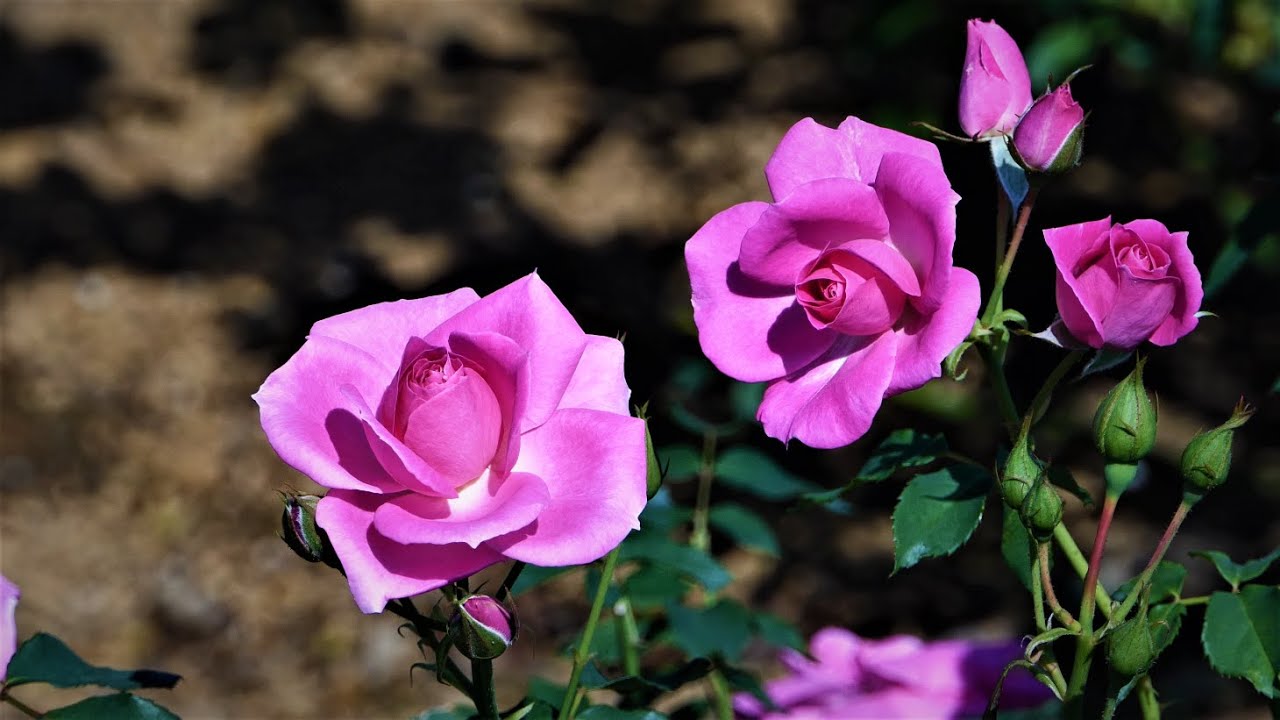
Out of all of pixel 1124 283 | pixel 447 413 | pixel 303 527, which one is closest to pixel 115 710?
pixel 303 527

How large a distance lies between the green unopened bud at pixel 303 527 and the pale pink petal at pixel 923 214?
1.19 ft

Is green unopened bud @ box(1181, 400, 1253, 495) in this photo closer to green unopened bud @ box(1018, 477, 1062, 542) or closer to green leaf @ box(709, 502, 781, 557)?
green unopened bud @ box(1018, 477, 1062, 542)

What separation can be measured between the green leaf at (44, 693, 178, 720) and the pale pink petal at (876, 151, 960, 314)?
52 cm

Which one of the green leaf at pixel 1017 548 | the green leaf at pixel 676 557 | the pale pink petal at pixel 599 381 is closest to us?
the pale pink petal at pixel 599 381

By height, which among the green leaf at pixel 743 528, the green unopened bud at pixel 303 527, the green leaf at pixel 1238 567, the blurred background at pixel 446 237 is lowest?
the blurred background at pixel 446 237

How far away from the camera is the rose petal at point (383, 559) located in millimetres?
694

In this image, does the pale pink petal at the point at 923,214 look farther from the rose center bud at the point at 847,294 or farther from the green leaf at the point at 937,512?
the green leaf at the point at 937,512

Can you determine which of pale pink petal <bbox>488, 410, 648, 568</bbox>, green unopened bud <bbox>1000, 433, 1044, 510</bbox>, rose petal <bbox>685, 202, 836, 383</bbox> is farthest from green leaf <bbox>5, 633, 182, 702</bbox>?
green unopened bud <bbox>1000, 433, 1044, 510</bbox>

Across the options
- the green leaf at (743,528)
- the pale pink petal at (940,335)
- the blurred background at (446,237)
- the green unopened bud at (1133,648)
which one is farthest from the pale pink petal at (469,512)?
the blurred background at (446,237)

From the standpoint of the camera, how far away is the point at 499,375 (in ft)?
2.46

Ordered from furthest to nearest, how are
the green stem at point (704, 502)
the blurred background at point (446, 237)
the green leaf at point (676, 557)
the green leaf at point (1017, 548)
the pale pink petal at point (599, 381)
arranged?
1. the blurred background at point (446, 237)
2. the green stem at point (704, 502)
3. the green leaf at point (676, 557)
4. the green leaf at point (1017, 548)
5. the pale pink petal at point (599, 381)

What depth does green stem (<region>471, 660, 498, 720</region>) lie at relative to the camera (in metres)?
0.76

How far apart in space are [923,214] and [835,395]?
113 millimetres

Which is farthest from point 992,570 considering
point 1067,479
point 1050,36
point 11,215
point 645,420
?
point 11,215
